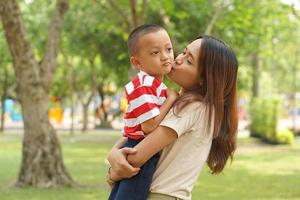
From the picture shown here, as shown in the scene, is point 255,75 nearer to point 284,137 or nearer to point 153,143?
point 284,137

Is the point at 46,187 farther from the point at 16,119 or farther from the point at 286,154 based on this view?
the point at 16,119

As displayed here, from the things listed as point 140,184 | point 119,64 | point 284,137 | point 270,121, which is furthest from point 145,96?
point 284,137

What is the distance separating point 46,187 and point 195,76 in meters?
9.04

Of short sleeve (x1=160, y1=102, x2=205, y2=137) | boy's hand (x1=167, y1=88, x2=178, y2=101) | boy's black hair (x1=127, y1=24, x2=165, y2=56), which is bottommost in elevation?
short sleeve (x1=160, y1=102, x2=205, y2=137)

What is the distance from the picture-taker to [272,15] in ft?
66.3

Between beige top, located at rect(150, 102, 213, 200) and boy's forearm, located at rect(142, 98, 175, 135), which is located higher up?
boy's forearm, located at rect(142, 98, 175, 135)

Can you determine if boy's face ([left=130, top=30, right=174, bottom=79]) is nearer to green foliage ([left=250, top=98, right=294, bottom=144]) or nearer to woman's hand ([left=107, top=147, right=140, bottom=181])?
woman's hand ([left=107, top=147, right=140, bottom=181])

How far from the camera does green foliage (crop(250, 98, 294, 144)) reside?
27.0 metres

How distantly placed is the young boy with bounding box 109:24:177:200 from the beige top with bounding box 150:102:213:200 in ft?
0.14

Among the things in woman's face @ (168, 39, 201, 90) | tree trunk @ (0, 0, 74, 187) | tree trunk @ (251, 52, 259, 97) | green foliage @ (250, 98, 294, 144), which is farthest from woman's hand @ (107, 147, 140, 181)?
tree trunk @ (251, 52, 259, 97)

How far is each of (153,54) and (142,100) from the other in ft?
0.80

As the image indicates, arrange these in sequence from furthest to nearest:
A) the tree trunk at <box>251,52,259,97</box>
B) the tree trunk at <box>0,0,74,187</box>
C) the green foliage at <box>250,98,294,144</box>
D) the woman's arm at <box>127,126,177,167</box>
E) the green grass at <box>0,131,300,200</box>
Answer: the tree trunk at <box>251,52,259,97</box>
the green foliage at <box>250,98,294,144</box>
the tree trunk at <box>0,0,74,187</box>
the green grass at <box>0,131,300,200</box>
the woman's arm at <box>127,126,177,167</box>

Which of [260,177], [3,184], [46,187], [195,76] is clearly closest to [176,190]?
[195,76]

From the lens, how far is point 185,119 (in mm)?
2801
